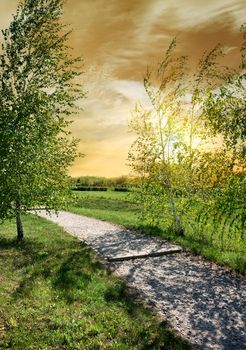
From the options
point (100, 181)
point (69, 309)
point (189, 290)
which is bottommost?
point (189, 290)

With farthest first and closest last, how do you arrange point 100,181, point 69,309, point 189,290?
point 100,181, point 189,290, point 69,309

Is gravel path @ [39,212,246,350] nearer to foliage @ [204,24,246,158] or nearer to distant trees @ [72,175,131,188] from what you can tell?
foliage @ [204,24,246,158]

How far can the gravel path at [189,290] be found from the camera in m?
8.91

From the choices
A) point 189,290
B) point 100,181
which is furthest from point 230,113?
point 100,181

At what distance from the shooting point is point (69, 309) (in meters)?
10.0

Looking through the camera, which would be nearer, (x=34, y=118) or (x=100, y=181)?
(x=34, y=118)

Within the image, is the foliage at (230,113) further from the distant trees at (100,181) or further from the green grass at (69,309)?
the distant trees at (100,181)

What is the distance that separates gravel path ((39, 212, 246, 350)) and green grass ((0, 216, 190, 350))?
0.63 metres

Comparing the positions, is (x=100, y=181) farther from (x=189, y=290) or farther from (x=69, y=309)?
(x=69, y=309)

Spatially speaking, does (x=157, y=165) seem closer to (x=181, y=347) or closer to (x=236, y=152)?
(x=236, y=152)

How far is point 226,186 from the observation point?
10852 mm

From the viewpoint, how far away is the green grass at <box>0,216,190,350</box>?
8438 mm

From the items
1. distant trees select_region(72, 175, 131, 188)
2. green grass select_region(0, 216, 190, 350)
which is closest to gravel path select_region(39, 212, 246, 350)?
green grass select_region(0, 216, 190, 350)

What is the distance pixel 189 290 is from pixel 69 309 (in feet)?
12.5
